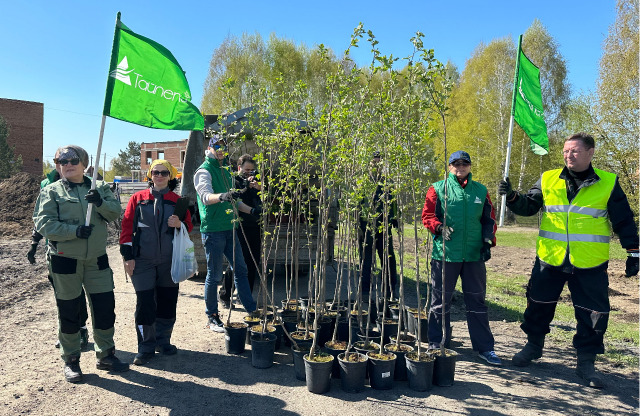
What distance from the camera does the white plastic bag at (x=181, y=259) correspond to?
12.6ft

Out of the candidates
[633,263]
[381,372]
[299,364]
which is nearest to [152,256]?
[299,364]

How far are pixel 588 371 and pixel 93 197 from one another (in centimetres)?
438

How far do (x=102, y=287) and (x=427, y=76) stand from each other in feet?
10.5

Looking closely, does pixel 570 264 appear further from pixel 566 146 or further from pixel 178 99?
pixel 178 99

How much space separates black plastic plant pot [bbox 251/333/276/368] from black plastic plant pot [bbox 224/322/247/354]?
30 cm

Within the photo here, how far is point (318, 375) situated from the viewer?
3.30 m

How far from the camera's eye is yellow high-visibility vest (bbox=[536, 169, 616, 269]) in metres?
3.59

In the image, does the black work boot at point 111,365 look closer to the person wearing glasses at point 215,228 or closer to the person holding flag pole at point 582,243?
the person wearing glasses at point 215,228

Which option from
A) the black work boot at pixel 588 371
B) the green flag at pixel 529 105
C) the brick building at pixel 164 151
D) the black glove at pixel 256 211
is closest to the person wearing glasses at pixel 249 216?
the black glove at pixel 256 211

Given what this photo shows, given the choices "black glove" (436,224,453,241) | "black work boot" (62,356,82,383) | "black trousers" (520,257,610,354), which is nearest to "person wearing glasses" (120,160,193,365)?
"black work boot" (62,356,82,383)

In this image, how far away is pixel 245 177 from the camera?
16.9 ft

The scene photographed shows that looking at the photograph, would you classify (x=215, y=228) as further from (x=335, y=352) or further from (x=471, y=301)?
(x=471, y=301)

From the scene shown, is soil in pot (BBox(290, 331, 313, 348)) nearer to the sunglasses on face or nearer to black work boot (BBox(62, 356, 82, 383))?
black work boot (BBox(62, 356, 82, 383))

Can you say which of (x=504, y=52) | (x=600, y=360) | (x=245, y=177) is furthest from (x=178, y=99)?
(x=504, y=52)
